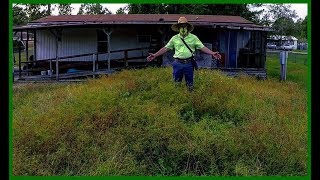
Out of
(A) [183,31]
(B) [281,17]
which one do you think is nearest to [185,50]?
(A) [183,31]

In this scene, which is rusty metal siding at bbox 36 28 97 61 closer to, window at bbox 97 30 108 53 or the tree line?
window at bbox 97 30 108 53

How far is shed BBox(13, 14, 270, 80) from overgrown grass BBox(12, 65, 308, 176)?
8812mm

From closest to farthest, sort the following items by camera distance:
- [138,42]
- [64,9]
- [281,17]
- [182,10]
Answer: [138,42] → [182,10] → [64,9] → [281,17]

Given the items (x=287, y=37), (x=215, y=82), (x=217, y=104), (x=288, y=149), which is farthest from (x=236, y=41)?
(x=287, y=37)

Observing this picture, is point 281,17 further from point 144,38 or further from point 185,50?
point 185,50

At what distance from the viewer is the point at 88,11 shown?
178ft

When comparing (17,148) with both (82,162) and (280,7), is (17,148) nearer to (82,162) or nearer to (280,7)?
(82,162)

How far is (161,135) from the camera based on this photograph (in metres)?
6.69

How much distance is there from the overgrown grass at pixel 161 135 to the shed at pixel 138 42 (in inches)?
347

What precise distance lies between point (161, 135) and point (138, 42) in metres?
13.5

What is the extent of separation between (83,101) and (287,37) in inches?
2323

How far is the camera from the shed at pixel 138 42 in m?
17.7

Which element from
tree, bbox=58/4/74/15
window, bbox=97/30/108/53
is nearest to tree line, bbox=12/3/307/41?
tree, bbox=58/4/74/15

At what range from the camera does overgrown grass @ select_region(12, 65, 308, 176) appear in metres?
5.94
